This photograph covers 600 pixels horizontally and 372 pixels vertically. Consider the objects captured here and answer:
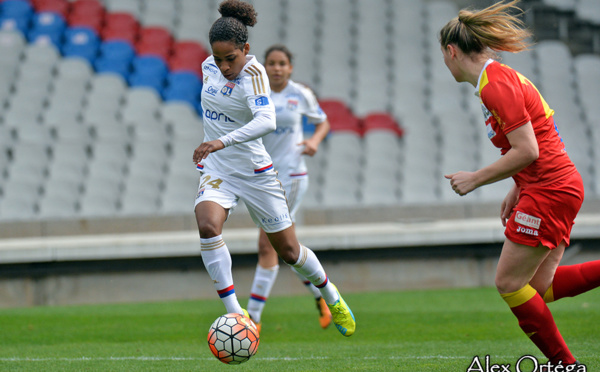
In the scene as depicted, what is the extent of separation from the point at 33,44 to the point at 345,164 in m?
8.22

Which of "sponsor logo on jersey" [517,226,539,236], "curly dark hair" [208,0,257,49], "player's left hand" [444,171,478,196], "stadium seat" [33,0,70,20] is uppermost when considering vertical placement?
"curly dark hair" [208,0,257,49]

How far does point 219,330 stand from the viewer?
4297 mm

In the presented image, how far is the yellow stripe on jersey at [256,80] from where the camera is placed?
15.6 ft

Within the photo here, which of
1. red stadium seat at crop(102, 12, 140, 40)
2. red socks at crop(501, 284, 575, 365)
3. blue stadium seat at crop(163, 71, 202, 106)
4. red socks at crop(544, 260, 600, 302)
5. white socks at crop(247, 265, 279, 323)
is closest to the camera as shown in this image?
red socks at crop(501, 284, 575, 365)

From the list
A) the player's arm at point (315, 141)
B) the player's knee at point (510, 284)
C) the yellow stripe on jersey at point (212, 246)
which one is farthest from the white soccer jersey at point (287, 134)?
the player's knee at point (510, 284)

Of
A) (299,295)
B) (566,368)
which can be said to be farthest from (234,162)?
(299,295)

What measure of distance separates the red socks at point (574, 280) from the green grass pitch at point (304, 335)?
0.57 m

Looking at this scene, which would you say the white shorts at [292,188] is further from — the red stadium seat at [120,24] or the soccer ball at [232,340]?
the red stadium seat at [120,24]

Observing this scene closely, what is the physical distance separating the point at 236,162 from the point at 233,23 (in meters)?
0.98

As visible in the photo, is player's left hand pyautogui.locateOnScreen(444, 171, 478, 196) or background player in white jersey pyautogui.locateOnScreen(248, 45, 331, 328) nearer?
player's left hand pyautogui.locateOnScreen(444, 171, 478, 196)

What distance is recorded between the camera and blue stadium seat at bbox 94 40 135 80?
1562 cm

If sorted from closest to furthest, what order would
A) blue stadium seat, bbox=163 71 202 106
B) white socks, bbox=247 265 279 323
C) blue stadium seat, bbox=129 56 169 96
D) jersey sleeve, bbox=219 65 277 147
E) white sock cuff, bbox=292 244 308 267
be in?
jersey sleeve, bbox=219 65 277 147, white sock cuff, bbox=292 244 308 267, white socks, bbox=247 265 279 323, blue stadium seat, bbox=163 71 202 106, blue stadium seat, bbox=129 56 169 96

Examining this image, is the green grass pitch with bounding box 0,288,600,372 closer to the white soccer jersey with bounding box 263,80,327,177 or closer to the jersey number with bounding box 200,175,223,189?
the jersey number with bounding box 200,175,223,189

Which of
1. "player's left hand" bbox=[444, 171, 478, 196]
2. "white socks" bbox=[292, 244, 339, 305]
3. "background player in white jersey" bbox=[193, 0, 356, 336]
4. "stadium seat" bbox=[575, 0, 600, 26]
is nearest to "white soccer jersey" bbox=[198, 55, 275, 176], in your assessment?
"background player in white jersey" bbox=[193, 0, 356, 336]
